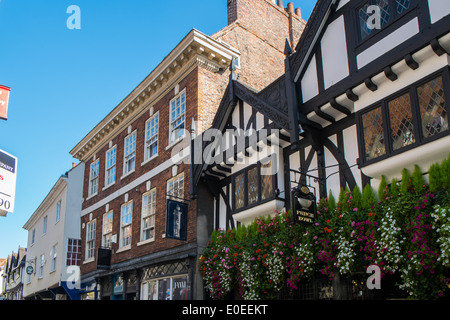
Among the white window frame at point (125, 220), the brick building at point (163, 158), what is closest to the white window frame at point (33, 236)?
the brick building at point (163, 158)

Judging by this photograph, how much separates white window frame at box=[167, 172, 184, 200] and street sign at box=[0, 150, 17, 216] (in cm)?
703

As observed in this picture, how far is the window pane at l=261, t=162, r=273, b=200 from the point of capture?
39.4 feet

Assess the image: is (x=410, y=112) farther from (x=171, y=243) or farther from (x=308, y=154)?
(x=171, y=243)

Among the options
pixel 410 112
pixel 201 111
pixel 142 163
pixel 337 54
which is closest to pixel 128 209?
pixel 142 163

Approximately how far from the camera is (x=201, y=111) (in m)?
15.6

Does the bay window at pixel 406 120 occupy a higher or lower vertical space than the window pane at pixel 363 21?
lower

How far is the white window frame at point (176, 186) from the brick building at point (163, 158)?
4 cm

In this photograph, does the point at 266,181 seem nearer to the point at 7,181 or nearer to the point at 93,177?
the point at 7,181

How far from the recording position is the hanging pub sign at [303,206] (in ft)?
31.6

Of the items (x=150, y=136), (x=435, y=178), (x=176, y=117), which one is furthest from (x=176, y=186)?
(x=435, y=178)

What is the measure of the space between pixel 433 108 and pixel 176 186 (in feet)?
30.9

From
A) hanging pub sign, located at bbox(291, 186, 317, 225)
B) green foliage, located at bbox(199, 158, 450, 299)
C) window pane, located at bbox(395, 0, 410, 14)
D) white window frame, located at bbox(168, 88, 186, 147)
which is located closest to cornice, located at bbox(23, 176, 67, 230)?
white window frame, located at bbox(168, 88, 186, 147)

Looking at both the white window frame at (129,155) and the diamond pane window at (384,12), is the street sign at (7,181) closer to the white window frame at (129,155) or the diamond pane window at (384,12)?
the diamond pane window at (384,12)

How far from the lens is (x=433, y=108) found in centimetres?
840
